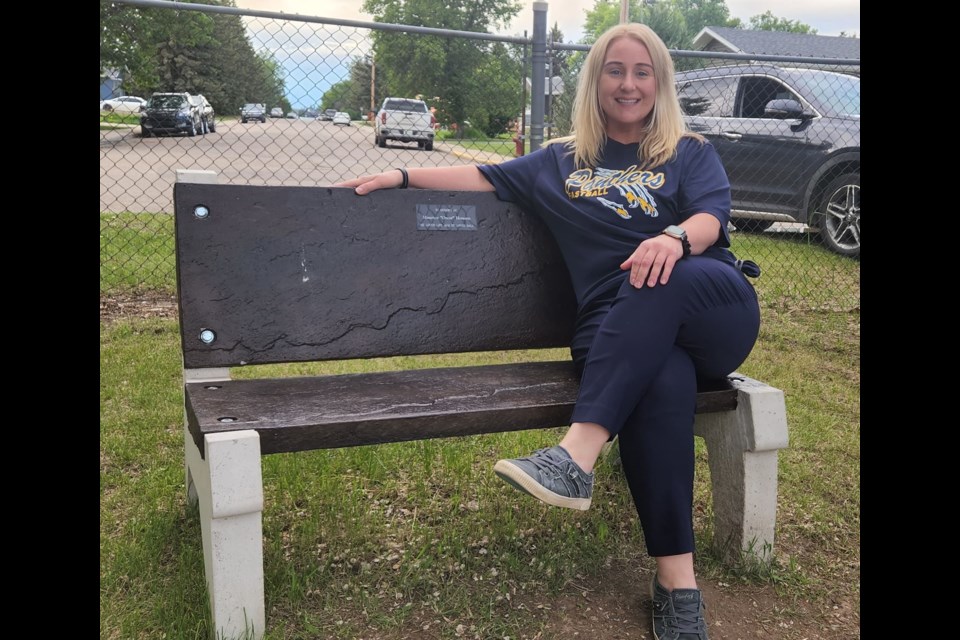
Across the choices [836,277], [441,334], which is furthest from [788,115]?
[441,334]

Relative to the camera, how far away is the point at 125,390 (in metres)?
3.80

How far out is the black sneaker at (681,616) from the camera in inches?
84.9

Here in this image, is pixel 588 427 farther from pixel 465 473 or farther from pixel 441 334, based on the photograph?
pixel 465 473

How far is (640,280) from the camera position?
2.21 meters

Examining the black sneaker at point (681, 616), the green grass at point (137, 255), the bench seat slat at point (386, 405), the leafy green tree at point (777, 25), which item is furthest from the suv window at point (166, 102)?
the leafy green tree at point (777, 25)

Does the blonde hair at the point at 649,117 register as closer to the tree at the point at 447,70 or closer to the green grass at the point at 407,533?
the green grass at the point at 407,533

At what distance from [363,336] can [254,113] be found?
18.5ft

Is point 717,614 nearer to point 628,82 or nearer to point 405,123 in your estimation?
point 628,82

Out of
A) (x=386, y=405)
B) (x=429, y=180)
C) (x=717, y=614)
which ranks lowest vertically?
(x=717, y=614)

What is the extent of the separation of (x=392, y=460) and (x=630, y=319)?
1350 millimetres

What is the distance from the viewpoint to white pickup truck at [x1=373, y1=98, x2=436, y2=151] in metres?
6.86

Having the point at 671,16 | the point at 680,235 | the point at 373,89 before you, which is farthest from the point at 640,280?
the point at 671,16

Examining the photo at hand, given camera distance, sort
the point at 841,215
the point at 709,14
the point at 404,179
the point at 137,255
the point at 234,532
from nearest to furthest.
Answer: the point at 234,532 → the point at 404,179 → the point at 137,255 → the point at 841,215 → the point at 709,14

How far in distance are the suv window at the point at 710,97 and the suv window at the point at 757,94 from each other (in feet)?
0.29
